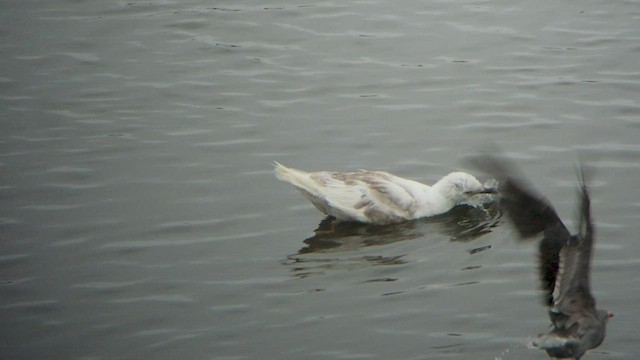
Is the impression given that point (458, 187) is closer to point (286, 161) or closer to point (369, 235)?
point (369, 235)

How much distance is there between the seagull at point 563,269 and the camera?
7516 mm

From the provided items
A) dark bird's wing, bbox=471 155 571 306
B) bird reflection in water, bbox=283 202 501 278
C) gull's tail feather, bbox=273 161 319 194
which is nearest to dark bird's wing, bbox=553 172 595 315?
dark bird's wing, bbox=471 155 571 306

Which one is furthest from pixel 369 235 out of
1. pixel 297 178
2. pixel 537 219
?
pixel 537 219

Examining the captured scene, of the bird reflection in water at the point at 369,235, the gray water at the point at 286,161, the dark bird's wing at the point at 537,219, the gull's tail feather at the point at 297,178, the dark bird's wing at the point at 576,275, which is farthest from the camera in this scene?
the gull's tail feather at the point at 297,178

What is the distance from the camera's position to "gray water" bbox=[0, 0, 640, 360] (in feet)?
29.2

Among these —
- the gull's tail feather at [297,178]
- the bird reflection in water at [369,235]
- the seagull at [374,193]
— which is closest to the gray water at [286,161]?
the bird reflection in water at [369,235]

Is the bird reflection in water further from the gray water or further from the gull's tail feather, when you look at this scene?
the gull's tail feather

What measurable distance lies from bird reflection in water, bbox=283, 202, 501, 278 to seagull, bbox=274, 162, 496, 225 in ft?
0.33

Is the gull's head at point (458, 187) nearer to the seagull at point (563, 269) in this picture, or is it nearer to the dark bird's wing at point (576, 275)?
the seagull at point (563, 269)

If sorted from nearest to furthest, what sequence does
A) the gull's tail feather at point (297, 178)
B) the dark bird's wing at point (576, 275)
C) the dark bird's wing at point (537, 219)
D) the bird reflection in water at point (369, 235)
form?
the dark bird's wing at point (576, 275) < the dark bird's wing at point (537, 219) < the bird reflection in water at point (369, 235) < the gull's tail feather at point (297, 178)

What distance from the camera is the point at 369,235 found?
10.8 meters

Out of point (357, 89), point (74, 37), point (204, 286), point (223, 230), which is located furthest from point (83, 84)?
point (204, 286)

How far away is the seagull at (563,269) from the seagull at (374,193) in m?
2.79

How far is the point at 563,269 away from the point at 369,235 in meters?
3.32
